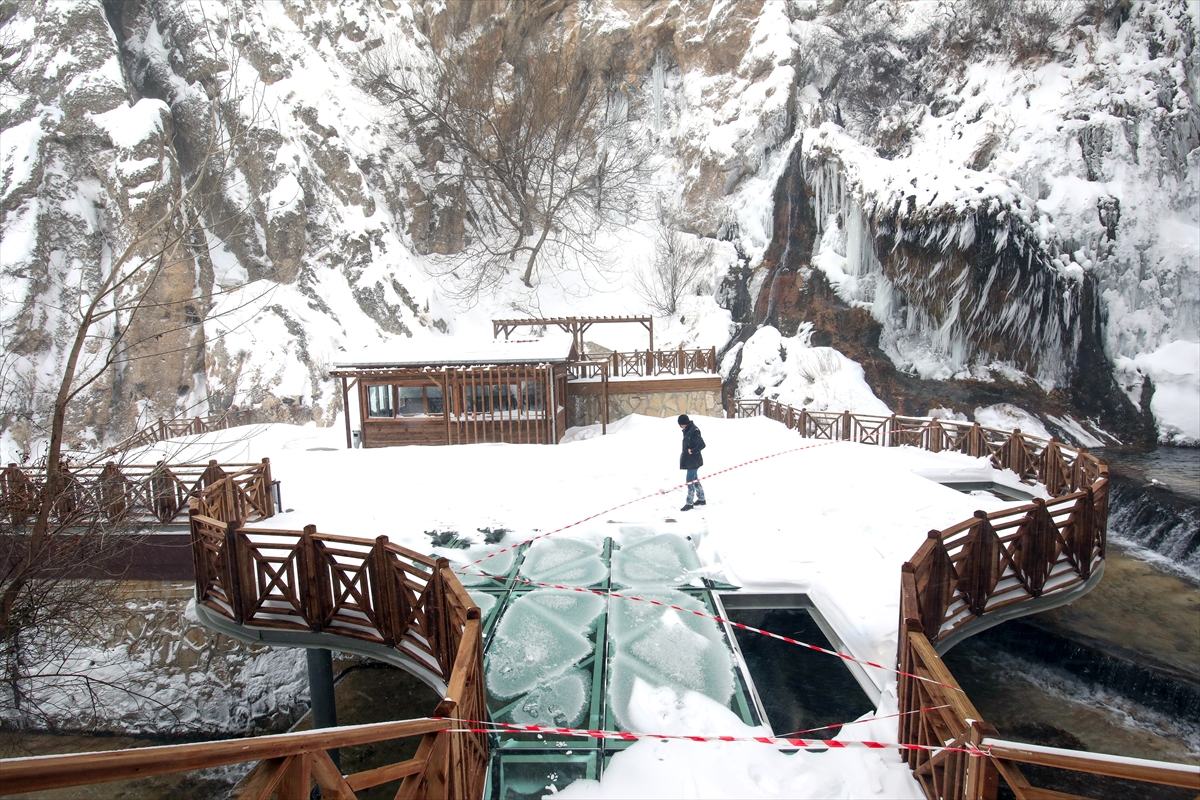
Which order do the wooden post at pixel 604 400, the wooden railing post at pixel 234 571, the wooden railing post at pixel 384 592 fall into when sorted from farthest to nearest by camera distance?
the wooden post at pixel 604 400
the wooden railing post at pixel 234 571
the wooden railing post at pixel 384 592

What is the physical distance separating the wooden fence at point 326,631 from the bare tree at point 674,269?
23067 mm

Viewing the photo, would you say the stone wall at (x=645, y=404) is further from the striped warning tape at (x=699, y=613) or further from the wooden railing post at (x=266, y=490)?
the striped warning tape at (x=699, y=613)

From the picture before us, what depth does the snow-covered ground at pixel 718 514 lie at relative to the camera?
13.0 ft

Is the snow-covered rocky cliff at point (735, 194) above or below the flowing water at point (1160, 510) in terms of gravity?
above

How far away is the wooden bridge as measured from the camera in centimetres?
243

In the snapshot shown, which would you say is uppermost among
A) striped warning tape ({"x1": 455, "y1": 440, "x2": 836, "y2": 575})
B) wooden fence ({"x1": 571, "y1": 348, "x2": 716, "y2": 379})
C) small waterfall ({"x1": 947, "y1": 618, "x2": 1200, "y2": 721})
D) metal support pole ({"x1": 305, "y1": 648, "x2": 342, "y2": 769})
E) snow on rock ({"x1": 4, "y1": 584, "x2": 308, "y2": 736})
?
wooden fence ({"x1": 571, "y1": 348, "x2": 716, "y2": 379})

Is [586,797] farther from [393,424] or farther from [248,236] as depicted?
[248,236]

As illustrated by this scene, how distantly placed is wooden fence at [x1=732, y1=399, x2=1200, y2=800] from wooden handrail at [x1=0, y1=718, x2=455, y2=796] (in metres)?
3.07

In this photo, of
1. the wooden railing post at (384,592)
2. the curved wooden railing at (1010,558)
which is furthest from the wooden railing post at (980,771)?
the wooden railing post at (384,592)

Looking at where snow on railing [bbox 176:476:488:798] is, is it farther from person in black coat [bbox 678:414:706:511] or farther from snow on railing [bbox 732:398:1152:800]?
person in black coat [bbox 678:414:706:511]

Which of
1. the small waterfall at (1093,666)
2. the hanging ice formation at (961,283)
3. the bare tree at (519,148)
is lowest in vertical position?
the small waterfall at (1093,666)

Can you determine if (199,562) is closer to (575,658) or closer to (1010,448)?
(575,658)

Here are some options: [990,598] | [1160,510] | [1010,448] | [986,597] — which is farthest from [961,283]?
[986,597]

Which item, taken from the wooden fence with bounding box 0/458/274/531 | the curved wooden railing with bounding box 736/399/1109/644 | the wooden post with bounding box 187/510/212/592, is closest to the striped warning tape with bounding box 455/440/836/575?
the wooden post with bounding box 187/510/212/592
